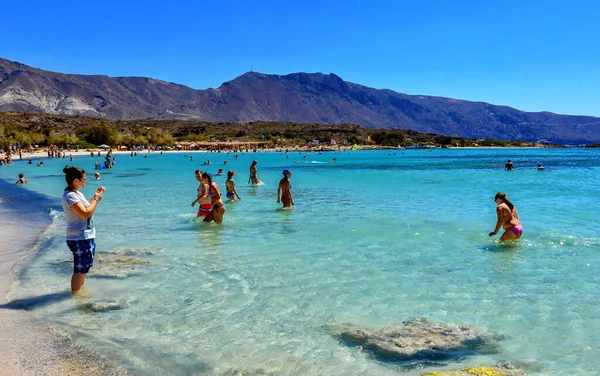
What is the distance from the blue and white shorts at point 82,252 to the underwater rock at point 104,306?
1.51 ft

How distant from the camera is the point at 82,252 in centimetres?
596

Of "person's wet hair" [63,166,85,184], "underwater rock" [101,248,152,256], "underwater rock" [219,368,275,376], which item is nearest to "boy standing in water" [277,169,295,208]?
"underwater rock" [101,248,152,256]

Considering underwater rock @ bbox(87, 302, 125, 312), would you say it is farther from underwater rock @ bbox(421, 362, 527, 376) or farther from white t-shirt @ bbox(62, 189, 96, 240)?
underwater rock @ bbox(421, 362, 527, 376)

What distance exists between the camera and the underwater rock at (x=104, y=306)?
5.95 metres

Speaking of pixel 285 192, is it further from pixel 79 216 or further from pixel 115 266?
pixel 79 216

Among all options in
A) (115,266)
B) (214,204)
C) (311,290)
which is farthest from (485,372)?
(214,204)

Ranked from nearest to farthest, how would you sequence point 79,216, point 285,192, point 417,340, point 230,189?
point 417,340 → point 79,216 → point 285,192 → point 230,189

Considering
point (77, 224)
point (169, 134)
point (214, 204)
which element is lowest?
point (214, 204)

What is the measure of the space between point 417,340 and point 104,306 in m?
3.84

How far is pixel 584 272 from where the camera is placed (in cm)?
773

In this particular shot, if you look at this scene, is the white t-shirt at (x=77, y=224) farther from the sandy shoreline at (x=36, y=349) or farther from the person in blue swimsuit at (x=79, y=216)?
the sandy shoreline at (x=36, y=349)

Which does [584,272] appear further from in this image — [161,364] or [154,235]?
[154,235]

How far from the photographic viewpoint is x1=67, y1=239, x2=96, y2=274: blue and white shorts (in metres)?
5.90

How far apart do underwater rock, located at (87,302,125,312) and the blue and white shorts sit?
46 centimetres
